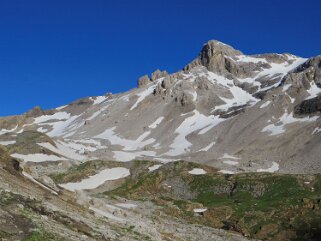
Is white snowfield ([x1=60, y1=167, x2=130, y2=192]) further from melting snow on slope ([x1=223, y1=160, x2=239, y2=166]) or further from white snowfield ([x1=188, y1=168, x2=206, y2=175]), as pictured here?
melting snow on slope ([x1=223, y1=160, x2=239, y2=166])

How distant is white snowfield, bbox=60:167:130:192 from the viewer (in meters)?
95.3

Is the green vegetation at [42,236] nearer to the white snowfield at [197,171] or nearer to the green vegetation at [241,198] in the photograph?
the green vegetation at [241,198]

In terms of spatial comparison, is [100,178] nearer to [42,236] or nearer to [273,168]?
[42,236]

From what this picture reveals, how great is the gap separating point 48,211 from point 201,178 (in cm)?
5786

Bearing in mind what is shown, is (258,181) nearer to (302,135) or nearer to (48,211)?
(48,211)

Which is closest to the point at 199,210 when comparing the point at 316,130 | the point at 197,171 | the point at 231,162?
the point at 197,171

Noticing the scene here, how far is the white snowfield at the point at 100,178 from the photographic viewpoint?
95.3 meters

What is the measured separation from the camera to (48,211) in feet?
111

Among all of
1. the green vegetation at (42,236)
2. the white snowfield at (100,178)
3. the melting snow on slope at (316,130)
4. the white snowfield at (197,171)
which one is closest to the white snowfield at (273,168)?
the melting snow on slope at (316,130)

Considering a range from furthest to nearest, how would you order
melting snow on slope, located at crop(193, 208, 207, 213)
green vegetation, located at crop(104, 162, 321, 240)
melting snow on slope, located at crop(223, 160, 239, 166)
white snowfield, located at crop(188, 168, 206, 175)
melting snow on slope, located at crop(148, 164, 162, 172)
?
melting snow on slope, located at crop(223, 160, 239, 166)
melting snow on slope, located at crop(148, 164, 162, 172)
white snowfield, located at crop(188, 168, 206, 175)
melting snow on slope, located at crop(193, 208, 207, 213)
green vegetation, located at crop(104, 162, 321, 240)

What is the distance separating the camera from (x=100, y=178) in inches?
3991

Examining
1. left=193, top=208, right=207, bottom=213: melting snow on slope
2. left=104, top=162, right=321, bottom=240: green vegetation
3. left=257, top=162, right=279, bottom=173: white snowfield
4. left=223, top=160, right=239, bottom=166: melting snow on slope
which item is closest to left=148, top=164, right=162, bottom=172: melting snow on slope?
left=104, top=162, right=321, bottom=240: green vegetation

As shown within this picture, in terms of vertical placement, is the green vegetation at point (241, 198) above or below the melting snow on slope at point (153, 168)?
below

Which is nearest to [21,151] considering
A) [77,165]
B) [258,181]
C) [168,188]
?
[77,165]
